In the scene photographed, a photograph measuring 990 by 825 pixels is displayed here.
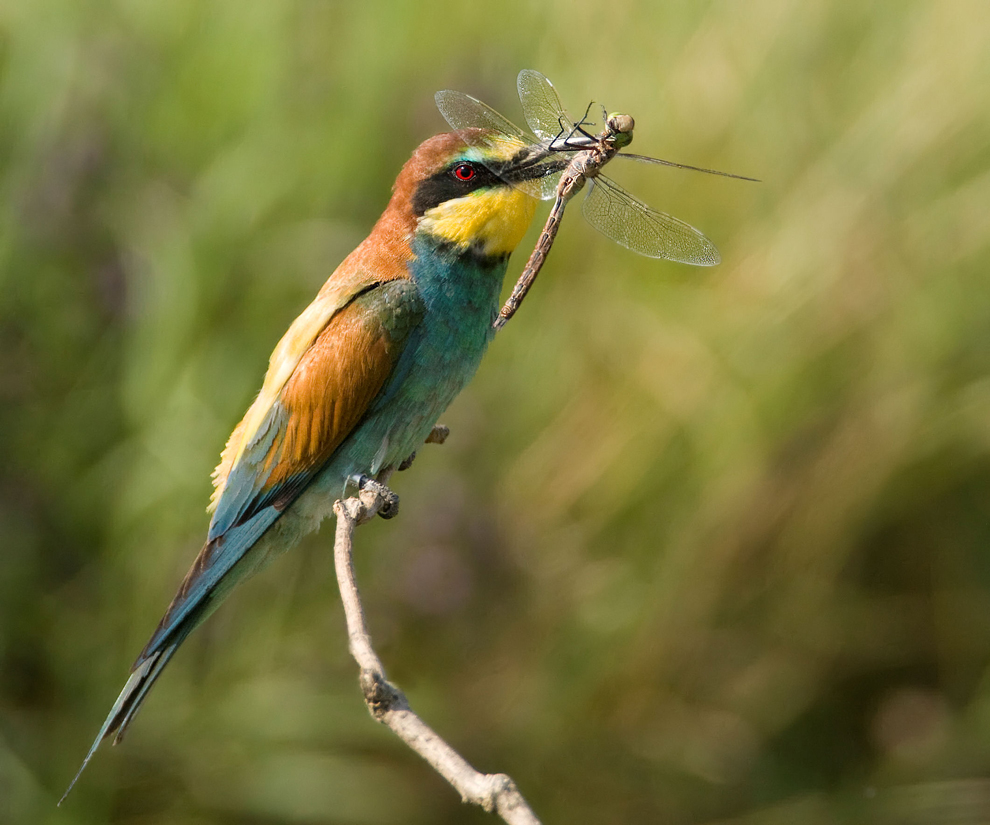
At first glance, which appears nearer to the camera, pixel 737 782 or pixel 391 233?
pixel 391 233

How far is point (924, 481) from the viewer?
2.80 metres

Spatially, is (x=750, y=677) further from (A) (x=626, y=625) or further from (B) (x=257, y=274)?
(B) (x=257, y=274)

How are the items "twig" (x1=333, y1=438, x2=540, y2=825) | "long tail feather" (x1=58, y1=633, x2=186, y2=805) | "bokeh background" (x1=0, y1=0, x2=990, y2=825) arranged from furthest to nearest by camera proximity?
"bokeh background" (x1=0, y1=0, x2=990, y2=825)
"long tail feather" (x1=58, y1=633, x2=186, y2=805)
"twig" (x1=333, y1=438, x2=540, y2=825)

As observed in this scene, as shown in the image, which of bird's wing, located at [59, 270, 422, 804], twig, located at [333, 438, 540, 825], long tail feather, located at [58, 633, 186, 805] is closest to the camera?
twig, located at [333, 438, 540, 825]

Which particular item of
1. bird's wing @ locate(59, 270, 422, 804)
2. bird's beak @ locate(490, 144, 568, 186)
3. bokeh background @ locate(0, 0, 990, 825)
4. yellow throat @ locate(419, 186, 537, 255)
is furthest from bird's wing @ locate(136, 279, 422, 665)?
bokeh background @ locate(0, 0, 990, 825)

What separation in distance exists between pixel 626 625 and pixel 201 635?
1063mm

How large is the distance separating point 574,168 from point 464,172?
9.2 inches

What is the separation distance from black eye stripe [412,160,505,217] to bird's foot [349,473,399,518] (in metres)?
0.51

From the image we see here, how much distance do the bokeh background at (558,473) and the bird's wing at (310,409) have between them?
718 mm

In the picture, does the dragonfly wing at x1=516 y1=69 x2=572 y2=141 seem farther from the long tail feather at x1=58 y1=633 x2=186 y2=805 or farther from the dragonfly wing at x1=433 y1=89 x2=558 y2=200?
the long tail feather at x1=58 y1=633 x2=186 y2=805

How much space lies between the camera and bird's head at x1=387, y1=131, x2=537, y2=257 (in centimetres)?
196

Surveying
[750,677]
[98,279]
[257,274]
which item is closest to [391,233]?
[257,274]

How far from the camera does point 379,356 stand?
76.7 inches

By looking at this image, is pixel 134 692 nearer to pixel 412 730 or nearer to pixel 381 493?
pixel 381 493
